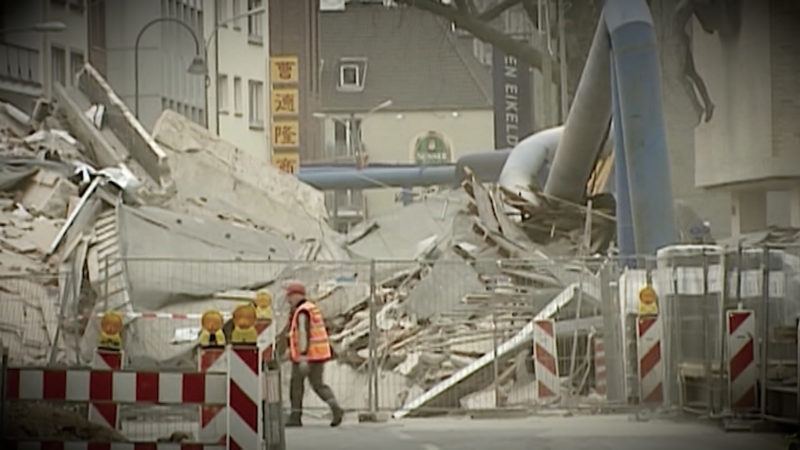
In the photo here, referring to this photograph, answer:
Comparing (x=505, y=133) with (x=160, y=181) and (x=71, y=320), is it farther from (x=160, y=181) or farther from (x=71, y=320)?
(x=71, y=320)

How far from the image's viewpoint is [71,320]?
22.7 metres

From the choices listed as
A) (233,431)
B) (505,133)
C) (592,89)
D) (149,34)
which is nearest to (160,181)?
(592,89)

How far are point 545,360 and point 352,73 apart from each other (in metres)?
45.2

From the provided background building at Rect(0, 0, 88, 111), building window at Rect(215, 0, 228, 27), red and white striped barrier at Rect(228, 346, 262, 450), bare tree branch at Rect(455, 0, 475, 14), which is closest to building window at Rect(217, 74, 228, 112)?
building window at Rect(215, 0, 228, 27)

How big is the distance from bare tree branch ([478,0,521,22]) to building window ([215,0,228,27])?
22.1 feet

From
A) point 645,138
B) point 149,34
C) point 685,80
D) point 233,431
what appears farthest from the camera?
point 149,34

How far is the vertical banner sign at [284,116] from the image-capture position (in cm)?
4988

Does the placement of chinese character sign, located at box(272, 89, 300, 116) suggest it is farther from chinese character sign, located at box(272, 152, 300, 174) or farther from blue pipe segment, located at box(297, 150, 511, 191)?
blue pipe segment, located at box(297, 150, 511, 191)

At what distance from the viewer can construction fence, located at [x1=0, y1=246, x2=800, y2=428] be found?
715 inches

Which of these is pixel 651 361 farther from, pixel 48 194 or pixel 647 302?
pixel 48 194

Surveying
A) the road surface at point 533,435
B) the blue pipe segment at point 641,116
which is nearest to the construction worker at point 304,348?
the road surface at point 533,435

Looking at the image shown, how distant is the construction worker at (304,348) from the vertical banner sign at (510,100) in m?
37.9

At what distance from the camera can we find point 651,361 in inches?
772

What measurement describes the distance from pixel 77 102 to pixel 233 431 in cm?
2574
